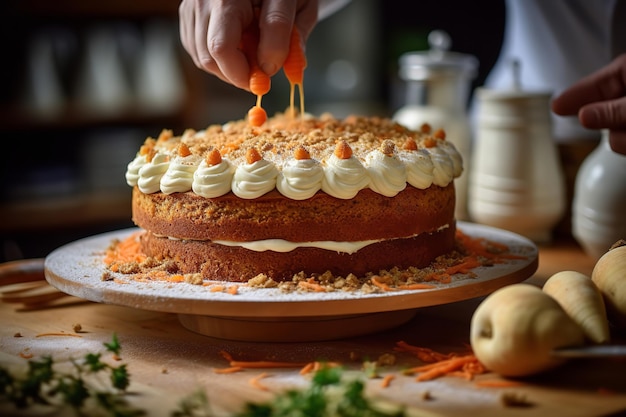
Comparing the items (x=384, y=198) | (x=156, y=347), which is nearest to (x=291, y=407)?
(x=156, y=347)

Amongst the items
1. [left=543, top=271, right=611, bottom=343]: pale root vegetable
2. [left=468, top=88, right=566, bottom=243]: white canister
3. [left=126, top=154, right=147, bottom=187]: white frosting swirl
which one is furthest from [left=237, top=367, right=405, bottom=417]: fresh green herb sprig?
[left=468, top=88, right=566, bottom=243]: white canister

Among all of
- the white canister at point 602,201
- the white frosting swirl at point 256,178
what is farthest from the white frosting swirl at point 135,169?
the white canister at point 602,201

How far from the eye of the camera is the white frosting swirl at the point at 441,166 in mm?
2068

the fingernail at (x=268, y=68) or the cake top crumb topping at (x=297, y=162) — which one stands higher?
the fingernail at (x=268, y=68)

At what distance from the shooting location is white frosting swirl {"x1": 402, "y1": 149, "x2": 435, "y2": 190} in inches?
77.8

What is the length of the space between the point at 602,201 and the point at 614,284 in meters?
0.82

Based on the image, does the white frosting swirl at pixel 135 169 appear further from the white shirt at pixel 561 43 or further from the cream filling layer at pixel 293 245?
the white shirt at pixel 561 43

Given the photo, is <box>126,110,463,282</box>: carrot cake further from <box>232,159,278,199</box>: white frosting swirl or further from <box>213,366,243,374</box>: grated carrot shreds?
<box>213,366,243,374</box>: grated carrot shreds

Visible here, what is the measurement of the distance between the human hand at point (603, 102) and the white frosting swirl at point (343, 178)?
2.53ft

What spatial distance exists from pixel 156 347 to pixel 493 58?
4587 mm

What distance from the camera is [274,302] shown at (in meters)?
1.66

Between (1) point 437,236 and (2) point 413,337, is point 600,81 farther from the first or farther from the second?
(2) point 413,337

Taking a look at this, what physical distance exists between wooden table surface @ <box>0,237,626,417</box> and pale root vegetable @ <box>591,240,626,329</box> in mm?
161

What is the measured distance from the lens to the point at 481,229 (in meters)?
2.59
